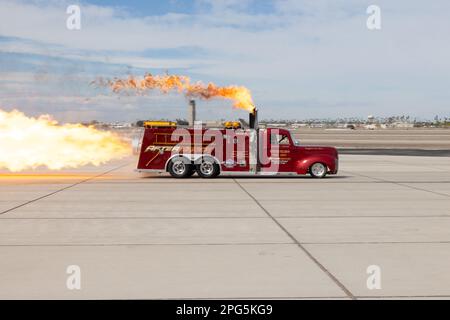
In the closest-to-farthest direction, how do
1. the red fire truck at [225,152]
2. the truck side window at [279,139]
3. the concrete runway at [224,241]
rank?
the concrete runway at [224,241] < the red fire truck at [225,152] < the truck side window at [279,139]

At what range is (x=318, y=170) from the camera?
77.2 ft

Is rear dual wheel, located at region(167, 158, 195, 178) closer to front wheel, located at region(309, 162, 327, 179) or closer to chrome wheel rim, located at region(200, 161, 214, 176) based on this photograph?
chrome wheel rim, located at region(200, 161, 214, 176)

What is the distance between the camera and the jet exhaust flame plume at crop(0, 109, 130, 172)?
2725 centimetres

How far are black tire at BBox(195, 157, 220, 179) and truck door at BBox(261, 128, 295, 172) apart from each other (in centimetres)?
196

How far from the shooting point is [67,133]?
1116 inches

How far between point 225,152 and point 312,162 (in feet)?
12.2

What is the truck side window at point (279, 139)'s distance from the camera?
23.3 metres

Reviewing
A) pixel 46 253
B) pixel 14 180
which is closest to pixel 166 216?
pixel 46 253

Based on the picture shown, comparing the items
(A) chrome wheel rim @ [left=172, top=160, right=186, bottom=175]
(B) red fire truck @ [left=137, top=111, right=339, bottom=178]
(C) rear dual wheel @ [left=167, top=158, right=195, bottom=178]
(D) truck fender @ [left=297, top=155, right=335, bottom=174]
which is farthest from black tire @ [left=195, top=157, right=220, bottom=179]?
(D) truck fender @ [left=297, top=155, right=335, bottom=174]

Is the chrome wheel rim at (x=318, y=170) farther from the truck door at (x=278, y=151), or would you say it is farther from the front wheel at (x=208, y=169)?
the front wheel at (x=208, y=169)

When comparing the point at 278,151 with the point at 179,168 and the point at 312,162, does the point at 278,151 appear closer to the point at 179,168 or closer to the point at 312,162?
the point at 312,162

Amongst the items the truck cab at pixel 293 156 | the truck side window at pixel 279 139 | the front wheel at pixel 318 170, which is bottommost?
the front wheel at pixel 318 170

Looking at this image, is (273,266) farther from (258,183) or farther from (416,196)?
(258,183)

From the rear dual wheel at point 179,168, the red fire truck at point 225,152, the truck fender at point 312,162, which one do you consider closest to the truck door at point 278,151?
the red fire truck at point 225,152
